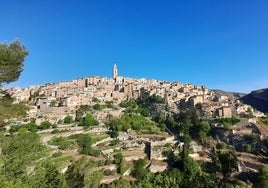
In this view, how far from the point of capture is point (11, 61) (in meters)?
16.8

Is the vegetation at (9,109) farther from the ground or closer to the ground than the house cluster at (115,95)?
closer to the ground

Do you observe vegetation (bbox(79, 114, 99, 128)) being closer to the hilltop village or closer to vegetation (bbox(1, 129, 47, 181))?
the hilltop village

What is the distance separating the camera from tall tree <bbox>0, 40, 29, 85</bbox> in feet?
54.5

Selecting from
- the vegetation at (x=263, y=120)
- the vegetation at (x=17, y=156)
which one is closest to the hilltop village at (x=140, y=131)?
the vegetation at (x=263, y=120)

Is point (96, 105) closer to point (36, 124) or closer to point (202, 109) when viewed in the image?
point (36, 124)

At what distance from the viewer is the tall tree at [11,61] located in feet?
54.5

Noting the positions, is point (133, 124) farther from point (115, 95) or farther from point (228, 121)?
point (115, 95)

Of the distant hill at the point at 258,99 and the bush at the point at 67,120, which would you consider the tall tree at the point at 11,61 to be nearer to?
the bush at the point at 67,120

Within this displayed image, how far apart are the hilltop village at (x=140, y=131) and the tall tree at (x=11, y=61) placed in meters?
6.74

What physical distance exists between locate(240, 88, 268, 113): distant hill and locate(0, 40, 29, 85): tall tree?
8550 cm

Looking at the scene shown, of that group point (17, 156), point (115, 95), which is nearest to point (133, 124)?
point (115, 95)

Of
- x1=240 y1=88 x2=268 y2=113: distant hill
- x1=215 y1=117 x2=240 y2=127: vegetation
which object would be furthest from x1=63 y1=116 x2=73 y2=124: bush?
x1=240 y1=88 x2=268 y2=113: distant hill

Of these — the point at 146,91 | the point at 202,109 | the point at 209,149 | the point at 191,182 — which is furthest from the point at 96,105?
the point at 191,182

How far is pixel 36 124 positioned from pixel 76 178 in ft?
106
